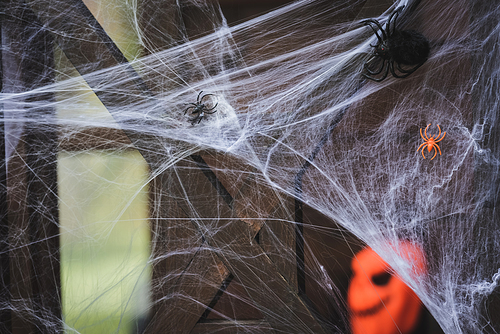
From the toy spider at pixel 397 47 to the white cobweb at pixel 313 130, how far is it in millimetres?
39

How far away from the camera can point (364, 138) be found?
87 cm

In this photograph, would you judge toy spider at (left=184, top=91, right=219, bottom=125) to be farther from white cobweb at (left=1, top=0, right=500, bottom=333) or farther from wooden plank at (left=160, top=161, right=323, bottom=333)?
wooden plank at (left=160, top=161, right=323, bottom=333)

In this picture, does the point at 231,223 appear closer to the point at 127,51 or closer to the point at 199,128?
the point at 199,128

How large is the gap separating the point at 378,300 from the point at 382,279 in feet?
0.26

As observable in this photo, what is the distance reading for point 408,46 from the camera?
720 millimetres

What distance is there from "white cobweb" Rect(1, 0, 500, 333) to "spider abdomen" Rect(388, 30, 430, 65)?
0.15 feet

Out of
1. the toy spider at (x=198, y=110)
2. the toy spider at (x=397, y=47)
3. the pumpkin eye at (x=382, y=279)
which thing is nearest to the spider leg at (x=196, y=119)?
the toy spider at (x=198, y=110)

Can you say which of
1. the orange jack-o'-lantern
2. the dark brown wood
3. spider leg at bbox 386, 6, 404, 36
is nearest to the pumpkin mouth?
the orange jack-o'-lantern

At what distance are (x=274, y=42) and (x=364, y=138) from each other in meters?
0.48

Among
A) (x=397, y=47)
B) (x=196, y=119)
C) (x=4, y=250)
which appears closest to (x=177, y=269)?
(x=196, y=119)

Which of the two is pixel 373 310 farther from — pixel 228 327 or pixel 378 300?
pixel 228 327

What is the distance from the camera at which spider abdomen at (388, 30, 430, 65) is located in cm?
71

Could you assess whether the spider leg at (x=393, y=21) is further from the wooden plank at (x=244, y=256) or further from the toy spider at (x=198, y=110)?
the wooden plank at (x=244, y=256)

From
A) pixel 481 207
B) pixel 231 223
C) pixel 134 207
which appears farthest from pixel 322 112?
pixel 134 207
